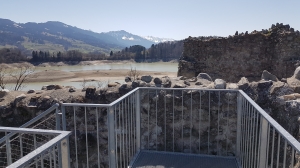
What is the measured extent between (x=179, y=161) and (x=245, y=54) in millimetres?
8218

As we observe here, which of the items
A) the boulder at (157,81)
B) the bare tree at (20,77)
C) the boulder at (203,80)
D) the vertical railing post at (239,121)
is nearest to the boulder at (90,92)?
the boulder at (157,81)

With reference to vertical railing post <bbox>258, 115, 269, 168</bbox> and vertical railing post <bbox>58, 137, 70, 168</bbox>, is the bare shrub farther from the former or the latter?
vertical railing post <bbox>258, 115, 269, 168</bbox>

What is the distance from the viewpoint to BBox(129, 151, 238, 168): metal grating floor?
153 inches

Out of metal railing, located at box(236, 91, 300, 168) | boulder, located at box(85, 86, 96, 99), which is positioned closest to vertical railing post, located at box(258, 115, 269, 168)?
metal railing, located at box(236, 91, 300, 168)

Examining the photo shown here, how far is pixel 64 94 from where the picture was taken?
5609 millimetres

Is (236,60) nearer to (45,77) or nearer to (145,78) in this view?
(145,78)

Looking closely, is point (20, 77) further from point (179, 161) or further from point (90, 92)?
point (179, 161)

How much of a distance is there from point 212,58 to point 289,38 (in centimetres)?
302

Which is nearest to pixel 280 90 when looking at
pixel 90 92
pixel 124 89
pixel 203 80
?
pixel 203 80

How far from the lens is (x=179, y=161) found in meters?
4.04

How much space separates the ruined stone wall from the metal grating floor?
23.3 ft

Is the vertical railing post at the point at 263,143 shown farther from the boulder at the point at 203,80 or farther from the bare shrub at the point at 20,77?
the bare shrub at the point at 20,77

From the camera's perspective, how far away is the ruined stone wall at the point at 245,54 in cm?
1008

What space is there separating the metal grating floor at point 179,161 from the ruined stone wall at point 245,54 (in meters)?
7.10
